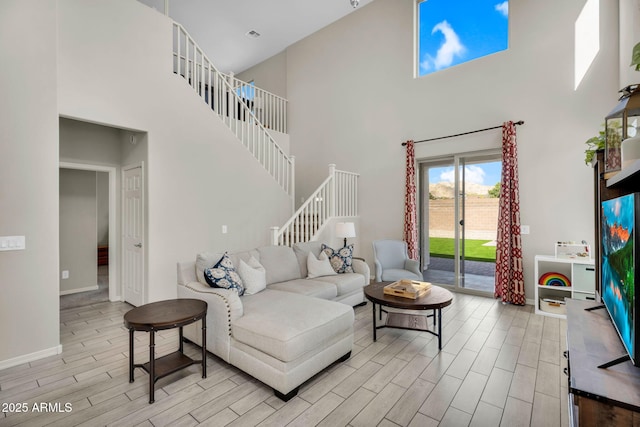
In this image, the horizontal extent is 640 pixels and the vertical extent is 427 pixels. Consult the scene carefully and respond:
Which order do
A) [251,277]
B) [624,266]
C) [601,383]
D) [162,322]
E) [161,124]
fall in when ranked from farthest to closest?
[161,124], [251,277], [162,322], [624,266], [601,383]

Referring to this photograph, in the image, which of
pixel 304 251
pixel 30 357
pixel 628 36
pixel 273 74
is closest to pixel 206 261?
pixel 304 251

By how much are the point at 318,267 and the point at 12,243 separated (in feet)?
10.1

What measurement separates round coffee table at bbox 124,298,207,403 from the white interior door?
6.46 feet

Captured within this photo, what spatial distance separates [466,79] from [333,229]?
10.9ft

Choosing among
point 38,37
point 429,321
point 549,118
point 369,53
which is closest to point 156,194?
point 38,37

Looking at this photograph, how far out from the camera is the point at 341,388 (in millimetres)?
2287

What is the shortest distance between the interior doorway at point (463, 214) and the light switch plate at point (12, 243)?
539 cm

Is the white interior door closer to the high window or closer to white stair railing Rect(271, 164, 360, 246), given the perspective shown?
white stair railing Rect(271, 164, 360, 246)

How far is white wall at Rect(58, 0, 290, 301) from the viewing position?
3436 millimetres

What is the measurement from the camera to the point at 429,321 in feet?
11.8

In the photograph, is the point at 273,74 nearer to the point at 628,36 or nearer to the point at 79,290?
the point at 79,290

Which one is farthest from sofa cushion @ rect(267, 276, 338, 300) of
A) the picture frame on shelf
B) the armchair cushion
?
the picture frame on shelf

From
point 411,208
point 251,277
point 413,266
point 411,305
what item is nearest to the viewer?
point 411,305

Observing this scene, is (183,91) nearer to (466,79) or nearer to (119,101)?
(119,101)
